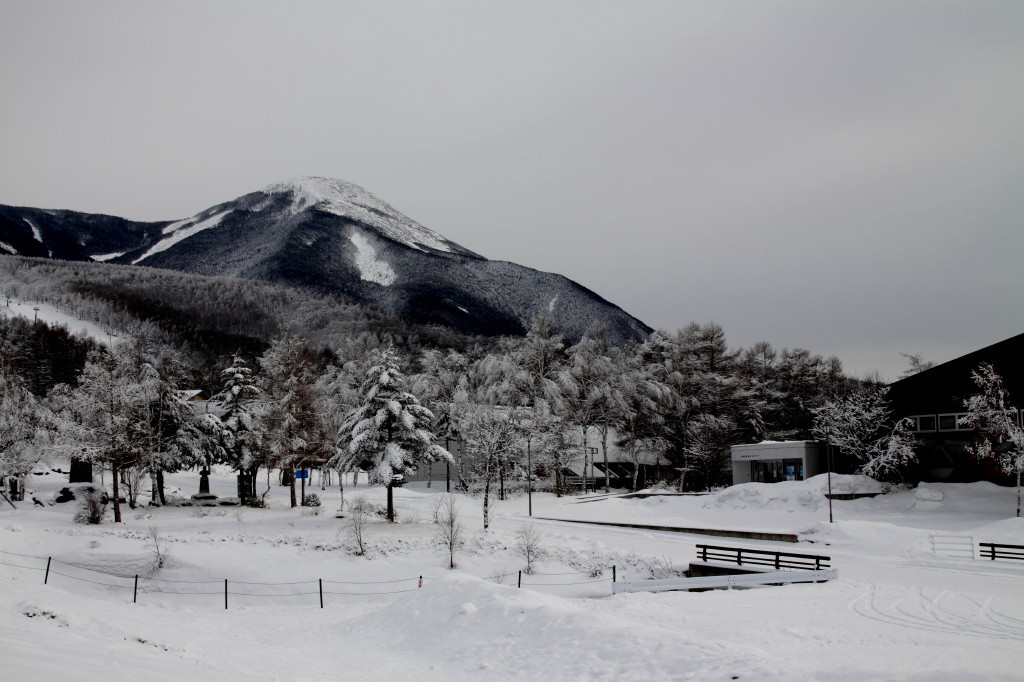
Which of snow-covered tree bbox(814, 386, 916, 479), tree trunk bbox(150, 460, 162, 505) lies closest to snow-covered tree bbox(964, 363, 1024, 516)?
snow-covered tree bbox(814, 386, 916, 479)

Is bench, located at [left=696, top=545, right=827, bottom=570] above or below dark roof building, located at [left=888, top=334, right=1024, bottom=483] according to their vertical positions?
below

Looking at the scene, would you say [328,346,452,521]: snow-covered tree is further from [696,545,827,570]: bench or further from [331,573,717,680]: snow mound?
[331,573,717,680]: snow mound

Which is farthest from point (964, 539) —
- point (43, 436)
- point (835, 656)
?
point (43, 436)

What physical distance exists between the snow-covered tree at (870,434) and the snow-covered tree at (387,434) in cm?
2915

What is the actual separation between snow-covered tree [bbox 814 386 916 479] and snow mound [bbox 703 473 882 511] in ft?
6.34

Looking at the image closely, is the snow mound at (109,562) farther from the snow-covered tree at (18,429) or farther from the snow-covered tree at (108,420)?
the snow-covered tree at (18,429)

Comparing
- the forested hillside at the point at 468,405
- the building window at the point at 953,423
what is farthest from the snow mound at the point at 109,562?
the building window at the point at 953,423

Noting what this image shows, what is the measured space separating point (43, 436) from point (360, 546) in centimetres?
2159

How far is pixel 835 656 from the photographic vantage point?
12703 millimetres

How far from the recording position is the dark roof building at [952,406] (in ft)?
145

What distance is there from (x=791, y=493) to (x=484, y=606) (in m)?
36.4

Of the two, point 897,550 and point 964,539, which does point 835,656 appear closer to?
point 897,550

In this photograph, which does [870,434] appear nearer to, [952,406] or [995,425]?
[952,406]

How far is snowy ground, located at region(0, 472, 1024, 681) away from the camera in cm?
1189
